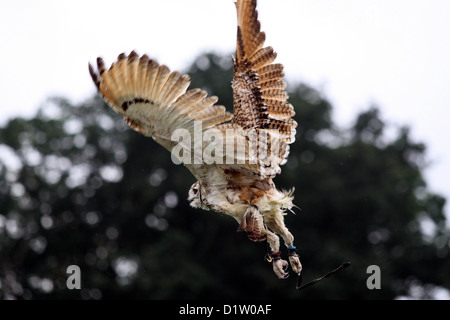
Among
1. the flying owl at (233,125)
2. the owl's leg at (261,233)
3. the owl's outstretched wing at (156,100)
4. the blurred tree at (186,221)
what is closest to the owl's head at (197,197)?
the flying owl at (233,125)

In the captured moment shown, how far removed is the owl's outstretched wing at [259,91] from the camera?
7.71 meters

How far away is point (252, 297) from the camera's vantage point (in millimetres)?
30109

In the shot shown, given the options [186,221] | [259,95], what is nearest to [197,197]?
[259,95]

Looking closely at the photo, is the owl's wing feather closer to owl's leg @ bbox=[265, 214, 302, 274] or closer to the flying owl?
the flying owl

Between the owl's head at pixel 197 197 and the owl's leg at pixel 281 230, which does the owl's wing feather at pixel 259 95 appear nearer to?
the owl's leg at pixel 281 230

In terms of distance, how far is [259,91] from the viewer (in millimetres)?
7949

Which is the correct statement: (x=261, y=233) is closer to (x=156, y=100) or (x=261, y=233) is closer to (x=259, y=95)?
(x=259, y=95)

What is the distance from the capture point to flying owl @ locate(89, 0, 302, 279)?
667 cm

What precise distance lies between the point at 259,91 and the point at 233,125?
2.98ft

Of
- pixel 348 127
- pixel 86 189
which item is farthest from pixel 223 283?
pixel 348 127

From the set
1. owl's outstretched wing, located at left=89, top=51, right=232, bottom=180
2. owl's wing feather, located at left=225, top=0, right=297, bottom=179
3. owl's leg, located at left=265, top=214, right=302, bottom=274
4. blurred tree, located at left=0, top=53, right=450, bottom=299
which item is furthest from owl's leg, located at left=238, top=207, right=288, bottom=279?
blurred tree, located at left=0, top=53, right=450, bottom=299

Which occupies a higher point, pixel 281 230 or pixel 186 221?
pixel 186 221

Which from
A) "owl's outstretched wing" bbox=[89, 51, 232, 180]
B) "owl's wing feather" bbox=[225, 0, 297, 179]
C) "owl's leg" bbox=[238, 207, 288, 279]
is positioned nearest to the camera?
"owl's outstretched wing" bbox=[89, 51, 232, 180]
